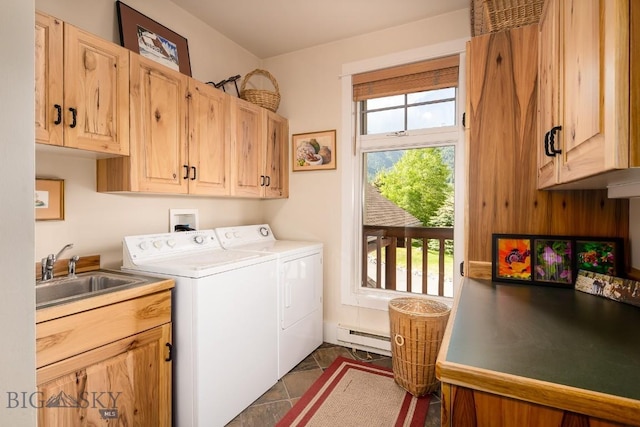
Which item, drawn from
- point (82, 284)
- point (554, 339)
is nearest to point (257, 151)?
point (82, 284)

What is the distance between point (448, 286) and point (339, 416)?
4.49 feet

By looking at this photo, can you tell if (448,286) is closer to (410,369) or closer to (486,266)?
(410,369)

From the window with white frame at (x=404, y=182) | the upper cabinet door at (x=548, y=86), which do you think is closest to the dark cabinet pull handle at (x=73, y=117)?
the window with white frame at (x=404, y=182)

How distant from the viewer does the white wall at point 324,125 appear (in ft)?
8.96

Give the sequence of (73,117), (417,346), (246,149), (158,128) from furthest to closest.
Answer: (246,149) → (417,346) → (158,128) → (73,117)

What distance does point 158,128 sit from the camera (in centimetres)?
187

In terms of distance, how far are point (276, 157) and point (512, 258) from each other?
2.08 m

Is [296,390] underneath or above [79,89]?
underneath

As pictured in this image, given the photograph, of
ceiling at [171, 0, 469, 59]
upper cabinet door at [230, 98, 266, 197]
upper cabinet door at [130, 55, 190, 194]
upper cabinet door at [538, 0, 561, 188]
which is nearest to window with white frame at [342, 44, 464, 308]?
ceiling at [171, 0, 469, 59]

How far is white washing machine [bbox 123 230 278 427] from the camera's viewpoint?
164cm

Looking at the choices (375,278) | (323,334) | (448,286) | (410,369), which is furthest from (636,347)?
(323,334)

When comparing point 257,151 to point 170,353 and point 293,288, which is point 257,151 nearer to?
point 293,288

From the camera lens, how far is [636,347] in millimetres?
787

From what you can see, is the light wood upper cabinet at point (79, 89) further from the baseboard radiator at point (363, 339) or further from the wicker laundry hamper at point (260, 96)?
the baseboard radiator at point (363, 339)
